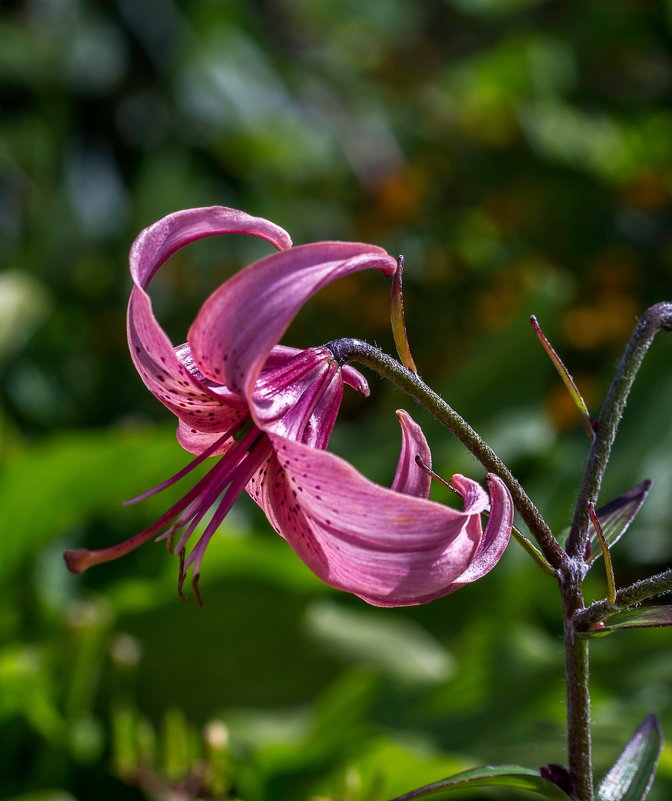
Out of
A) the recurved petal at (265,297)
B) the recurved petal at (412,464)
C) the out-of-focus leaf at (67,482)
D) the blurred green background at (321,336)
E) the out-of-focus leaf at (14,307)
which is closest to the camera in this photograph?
the recurved petal at (265,297)

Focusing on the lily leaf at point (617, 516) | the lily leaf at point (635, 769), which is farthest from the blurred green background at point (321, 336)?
the lily leaf at point (635, 769)

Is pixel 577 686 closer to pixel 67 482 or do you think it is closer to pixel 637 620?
pixel 637 620

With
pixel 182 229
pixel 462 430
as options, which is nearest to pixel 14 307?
pixel 182 229

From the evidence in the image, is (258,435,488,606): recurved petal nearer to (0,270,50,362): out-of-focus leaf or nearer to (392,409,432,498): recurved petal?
(392,409,432,498): recurved petal

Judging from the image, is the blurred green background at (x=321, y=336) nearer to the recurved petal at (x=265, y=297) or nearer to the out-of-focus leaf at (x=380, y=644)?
the out-of-focus leaf at (x=380, y=644)

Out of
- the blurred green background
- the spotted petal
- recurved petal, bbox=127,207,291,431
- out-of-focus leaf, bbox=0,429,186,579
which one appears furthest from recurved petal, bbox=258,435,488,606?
out-of-focus leaf, bbox=0,429,186,579

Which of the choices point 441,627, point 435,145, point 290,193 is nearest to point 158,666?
point 441,627
